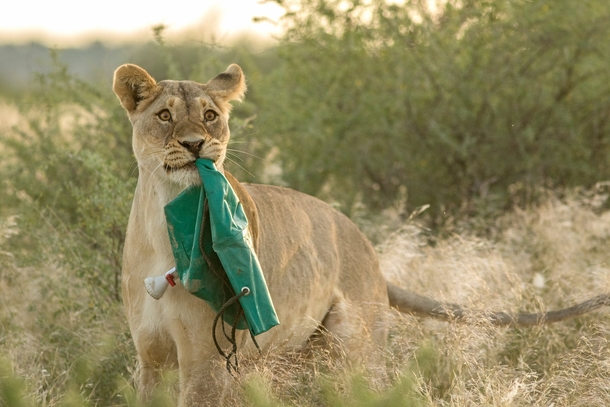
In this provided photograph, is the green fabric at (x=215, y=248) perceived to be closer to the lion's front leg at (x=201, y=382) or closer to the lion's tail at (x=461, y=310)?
the lion's front leg at (x=201, y=382)

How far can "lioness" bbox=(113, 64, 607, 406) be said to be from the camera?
3.82 meters

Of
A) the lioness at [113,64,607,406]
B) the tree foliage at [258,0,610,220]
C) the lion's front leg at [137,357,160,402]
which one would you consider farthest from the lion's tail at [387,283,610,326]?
the tree foliage at [258,0,610,220]

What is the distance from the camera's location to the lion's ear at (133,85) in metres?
3.99

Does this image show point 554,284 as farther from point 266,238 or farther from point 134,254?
point 134,254

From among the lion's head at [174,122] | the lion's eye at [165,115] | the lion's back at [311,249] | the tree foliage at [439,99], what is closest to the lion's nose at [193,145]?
the lion's head at [174,122]

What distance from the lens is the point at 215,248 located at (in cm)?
357

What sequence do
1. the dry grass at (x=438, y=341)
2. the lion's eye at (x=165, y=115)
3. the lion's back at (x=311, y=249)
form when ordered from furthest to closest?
the lion's back at (x=311, y=249) → the dry grass at (x=438, y=341) → the lion's eye at (x=165, y=115)

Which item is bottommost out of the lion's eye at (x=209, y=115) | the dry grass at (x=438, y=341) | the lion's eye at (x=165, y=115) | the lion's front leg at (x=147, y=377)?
the dry grass at (x=438, y=341)

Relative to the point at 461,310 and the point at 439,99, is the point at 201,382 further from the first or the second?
the point at 439,99

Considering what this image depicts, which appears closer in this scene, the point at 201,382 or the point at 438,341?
the point at 201,382

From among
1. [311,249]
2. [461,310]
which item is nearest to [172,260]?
[311,249]

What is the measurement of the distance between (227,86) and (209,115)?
396 millimetres

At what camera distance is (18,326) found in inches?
221

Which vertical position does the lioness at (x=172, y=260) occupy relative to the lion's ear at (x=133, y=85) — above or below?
below
